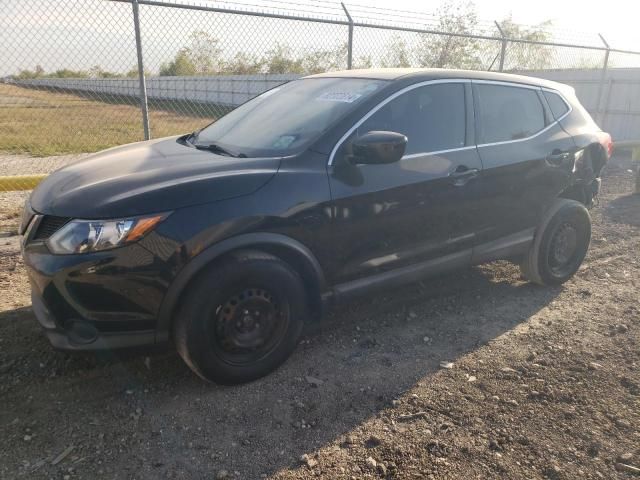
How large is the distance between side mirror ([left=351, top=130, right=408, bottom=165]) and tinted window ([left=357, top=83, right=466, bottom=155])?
0.63 ft

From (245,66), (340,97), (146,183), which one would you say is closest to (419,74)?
(340,97)

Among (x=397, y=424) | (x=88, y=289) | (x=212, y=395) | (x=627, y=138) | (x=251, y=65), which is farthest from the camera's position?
(x=627, y=138)

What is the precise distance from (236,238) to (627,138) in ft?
47.8

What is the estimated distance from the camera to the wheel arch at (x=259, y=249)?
8.61 feet

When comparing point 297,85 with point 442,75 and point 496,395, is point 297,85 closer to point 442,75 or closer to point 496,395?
point 442,75

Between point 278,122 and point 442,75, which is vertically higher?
point 442,75

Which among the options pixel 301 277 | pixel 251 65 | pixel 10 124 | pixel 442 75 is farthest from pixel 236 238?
pixel 10 124

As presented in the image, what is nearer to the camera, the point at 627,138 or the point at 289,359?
the point at 289,359

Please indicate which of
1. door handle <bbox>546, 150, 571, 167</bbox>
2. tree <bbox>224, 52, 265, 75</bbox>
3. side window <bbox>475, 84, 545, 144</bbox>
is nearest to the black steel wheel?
side window <bbox>475, 84, 545, 144</bbox>

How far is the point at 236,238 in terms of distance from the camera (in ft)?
9.02

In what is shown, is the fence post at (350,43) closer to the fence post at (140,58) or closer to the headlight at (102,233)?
the fence post at (140,58)

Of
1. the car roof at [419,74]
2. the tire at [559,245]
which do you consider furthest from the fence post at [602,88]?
the car roof at [419,74]

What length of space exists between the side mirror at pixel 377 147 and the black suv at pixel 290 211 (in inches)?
0.5

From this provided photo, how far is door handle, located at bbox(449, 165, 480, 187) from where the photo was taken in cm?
361
